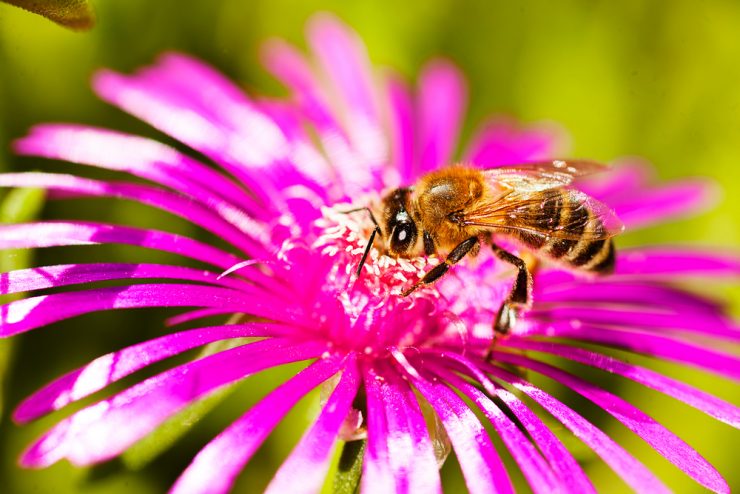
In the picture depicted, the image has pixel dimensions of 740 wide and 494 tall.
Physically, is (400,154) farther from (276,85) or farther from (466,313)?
(466,313)

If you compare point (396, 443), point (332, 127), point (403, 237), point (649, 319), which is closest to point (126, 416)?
point (396, 443)

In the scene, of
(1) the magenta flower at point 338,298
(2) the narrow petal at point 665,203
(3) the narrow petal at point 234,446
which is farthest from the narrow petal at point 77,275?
(2) the narrow petal at point 665,203

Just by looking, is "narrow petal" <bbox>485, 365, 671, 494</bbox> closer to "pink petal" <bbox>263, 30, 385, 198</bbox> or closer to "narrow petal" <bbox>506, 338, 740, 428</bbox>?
"narrow petal" <bbox>506, 338, 740, 428</bbox>

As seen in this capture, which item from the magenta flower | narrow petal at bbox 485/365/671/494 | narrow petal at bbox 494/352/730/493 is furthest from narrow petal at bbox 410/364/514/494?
narrow petal at bbox 494/352/730/493

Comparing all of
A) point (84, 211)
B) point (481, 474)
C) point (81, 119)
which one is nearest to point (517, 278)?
point (481, 474)

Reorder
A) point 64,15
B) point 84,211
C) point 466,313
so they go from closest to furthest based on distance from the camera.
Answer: point 64,15 → point 466,313 → point 84,211

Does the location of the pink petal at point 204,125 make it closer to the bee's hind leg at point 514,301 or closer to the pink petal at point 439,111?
the pink petal at point 439,111
